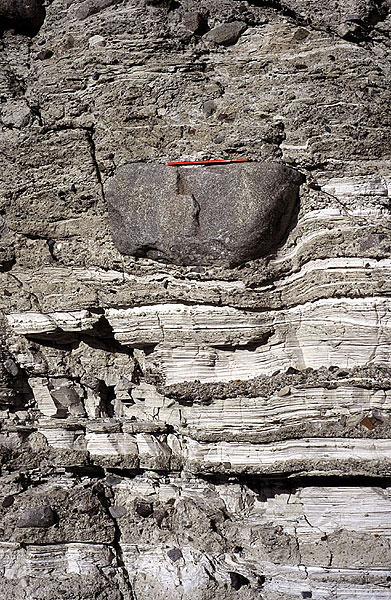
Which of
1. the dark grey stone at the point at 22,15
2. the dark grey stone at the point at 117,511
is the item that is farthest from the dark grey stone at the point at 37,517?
the dark grey stone at the point at 22,15

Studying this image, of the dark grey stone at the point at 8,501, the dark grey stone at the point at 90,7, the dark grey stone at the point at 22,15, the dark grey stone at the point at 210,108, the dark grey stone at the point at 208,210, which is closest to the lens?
the dark grey stone at the point at 208,210

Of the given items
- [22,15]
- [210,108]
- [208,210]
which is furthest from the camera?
[22,15]

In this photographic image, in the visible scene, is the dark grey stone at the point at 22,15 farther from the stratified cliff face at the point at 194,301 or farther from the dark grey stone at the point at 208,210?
the dark grey stone at the point at 208,210

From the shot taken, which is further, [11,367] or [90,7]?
[11,367]

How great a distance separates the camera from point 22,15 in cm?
329

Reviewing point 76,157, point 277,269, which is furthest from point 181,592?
point 76,157

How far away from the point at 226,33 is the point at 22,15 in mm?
1151

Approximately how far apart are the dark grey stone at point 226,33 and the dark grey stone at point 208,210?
2.21 feet

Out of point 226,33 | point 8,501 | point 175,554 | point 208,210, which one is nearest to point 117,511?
point 175,554

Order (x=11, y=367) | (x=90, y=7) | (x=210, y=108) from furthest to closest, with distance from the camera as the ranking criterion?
(x=11, y=367) < (x=90, y=7) < (x=210, y=108)

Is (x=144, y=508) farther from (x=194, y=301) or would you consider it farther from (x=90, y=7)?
(x=90, y=7)

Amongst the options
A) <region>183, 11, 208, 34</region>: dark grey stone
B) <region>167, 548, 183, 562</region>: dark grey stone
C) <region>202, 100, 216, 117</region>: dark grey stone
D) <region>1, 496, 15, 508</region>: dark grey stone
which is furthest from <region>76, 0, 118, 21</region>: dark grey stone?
<region>167, 548, 183, 562</region>: dark grey stone

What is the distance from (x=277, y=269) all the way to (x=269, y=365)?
0.49 m

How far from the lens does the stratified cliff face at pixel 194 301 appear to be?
284 cm
